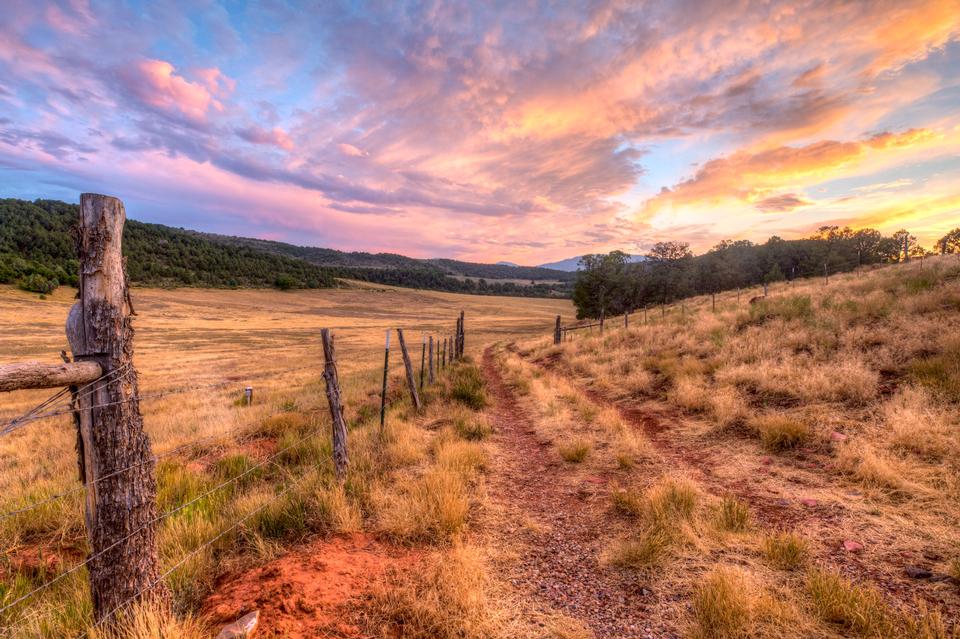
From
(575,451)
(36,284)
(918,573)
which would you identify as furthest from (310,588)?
(36,284)

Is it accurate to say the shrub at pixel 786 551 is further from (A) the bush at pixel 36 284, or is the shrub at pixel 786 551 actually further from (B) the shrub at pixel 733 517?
(A) the bush at pixel 36 284

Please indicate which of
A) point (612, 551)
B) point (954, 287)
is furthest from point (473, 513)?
point (954, 287)

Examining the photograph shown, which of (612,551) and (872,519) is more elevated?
(872,519)

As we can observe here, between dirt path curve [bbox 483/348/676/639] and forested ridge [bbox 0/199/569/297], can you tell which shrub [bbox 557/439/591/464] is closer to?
dirt path curve [bbox 483/348/676/639]

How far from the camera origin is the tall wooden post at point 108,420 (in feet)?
9.84

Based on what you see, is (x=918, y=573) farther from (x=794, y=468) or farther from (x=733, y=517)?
(x=794, y=468)

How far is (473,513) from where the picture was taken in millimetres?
5336

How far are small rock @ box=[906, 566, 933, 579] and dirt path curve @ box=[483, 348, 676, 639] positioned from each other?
7.93 feet

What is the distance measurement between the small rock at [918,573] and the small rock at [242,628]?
5685mm

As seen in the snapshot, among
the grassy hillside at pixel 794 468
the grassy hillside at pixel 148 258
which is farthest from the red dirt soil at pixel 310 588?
the grassy hillside at pixel 148 258

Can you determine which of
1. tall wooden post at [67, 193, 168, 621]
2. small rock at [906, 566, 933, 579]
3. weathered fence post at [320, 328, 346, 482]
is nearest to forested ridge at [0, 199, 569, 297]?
weathered fence post at [320, 328, 346, 482]

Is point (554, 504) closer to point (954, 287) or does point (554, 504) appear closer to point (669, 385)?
point (669, 385)

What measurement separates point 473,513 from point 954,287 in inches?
581

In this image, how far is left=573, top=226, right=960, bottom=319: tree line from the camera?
61.6 metres
